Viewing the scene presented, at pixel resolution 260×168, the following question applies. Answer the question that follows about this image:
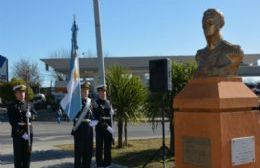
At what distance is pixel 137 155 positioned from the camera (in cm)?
1431

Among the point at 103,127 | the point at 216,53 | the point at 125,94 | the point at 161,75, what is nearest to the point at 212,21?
the point at 216,53

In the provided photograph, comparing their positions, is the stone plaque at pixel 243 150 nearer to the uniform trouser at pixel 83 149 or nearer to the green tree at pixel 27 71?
the uniform trouser at pixel 83 149

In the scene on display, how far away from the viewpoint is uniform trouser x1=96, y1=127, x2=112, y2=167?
1248 cm

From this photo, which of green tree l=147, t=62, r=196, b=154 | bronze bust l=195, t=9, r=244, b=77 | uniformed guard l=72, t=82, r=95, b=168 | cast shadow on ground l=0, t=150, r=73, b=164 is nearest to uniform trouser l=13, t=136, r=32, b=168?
uniformed guard l=72, t=82, r=95, b=168

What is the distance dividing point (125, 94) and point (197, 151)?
1011 centimetres

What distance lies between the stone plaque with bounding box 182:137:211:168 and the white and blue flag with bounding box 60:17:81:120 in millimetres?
5551

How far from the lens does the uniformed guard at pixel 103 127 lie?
484 inches

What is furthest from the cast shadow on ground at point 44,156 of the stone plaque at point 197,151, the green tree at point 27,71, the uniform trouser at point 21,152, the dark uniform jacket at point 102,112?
the green tree at point 27,71

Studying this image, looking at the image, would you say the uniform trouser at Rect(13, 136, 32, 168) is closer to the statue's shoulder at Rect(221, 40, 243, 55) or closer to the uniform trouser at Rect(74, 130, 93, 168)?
the uniform trouser at Rect(74, 130, 93, 168)

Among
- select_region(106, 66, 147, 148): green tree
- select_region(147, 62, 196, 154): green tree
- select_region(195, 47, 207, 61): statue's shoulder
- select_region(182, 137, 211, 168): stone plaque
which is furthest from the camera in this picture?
select_region(106, 66, 147, 148): green tree

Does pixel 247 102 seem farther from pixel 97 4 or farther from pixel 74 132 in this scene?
pixel 97 4

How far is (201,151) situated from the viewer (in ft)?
20.1

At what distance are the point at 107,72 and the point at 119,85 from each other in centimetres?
77

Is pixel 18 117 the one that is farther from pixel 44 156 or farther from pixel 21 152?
pixel 44 156
